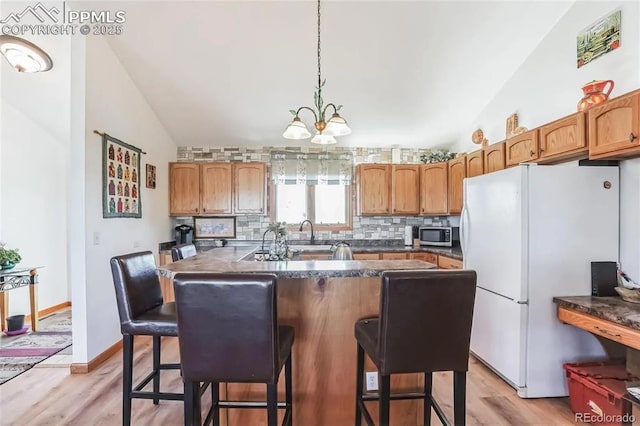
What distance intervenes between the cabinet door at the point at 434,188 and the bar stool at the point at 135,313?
3.62 metres

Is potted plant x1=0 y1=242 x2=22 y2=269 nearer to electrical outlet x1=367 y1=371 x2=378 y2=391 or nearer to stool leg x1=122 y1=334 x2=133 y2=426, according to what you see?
stool leg x1=122 y1=334 x2=133 y2=426

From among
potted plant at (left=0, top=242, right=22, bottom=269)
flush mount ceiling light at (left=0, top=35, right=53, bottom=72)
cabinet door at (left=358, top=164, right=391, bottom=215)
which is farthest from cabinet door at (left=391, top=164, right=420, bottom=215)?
potted plant at (left=0, top=242, right=22, bottom=269)

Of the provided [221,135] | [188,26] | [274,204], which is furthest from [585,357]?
[221,135]

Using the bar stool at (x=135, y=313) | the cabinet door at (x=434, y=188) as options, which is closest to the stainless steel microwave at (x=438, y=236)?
the cabinet door at (x=434, y=188)

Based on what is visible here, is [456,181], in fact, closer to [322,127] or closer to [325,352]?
[322,127]

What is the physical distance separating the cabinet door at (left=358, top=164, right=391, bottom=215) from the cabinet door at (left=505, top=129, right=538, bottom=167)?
1.79 meters

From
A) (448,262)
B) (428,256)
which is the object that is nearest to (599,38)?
(448,262)

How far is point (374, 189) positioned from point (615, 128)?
288cm

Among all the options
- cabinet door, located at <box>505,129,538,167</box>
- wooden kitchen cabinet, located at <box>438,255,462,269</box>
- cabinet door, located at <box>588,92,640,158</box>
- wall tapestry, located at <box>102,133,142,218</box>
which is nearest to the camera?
cabinet door, located at <box>588,92,640,158</box>

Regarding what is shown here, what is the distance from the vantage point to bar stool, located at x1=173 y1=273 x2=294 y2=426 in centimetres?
131

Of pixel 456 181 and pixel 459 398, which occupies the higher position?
pixel 456 181

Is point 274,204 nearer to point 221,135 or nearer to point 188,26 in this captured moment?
point 221,135

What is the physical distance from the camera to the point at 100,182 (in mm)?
3027

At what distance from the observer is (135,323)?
1862mm
